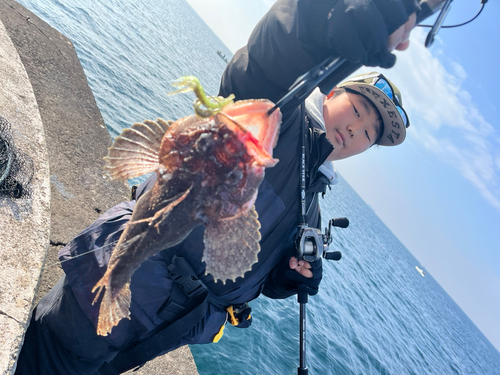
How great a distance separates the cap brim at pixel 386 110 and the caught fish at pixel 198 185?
2.30 metres

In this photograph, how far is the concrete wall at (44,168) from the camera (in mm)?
2855

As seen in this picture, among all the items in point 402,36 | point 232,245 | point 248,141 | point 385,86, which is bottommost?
point 232,245

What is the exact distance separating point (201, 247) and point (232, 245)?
0.61 metres

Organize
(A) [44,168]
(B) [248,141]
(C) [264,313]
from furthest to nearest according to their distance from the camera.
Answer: (C) [264,313], (A) [44,168], (B) [248,141]

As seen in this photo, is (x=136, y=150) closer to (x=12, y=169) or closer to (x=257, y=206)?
(x=257, y=206)

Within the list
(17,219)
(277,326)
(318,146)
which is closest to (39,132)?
(17,219)

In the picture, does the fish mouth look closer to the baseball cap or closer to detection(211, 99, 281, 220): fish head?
detection(211, 99, 281, 220): fish head

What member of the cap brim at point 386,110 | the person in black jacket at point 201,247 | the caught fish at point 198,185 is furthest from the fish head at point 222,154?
the cap brim at point 386,110

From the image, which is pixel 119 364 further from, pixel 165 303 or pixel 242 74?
pixel 242 74

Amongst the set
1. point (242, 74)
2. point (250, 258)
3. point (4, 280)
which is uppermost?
point (242, 74)

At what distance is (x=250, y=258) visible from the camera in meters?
2.07

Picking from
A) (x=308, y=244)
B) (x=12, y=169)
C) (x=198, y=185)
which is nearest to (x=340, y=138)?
(x=308, y=244)

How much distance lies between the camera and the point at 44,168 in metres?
3.94

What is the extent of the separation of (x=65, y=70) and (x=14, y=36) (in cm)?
125
